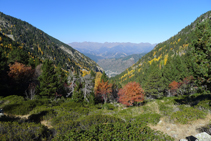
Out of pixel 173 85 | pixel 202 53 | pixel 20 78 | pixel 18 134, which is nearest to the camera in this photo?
pixel 18 134

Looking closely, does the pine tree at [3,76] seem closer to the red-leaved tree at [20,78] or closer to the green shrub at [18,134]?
the red-leaved tree at [20,78]

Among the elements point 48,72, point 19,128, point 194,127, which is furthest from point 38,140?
point 48,72

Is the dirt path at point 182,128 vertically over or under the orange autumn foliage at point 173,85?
over

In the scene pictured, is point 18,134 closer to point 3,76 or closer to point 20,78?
point 3,76

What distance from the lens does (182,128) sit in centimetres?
852

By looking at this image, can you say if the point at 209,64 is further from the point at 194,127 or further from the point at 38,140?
the point at 38,140

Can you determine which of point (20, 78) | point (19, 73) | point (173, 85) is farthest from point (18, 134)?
point (173, 85)

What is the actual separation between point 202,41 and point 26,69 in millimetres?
46758

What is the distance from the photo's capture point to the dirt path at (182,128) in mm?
7741

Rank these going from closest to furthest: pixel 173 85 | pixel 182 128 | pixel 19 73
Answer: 1. pixel 182 128
2. pixel 19 73
3. pixel 173 85

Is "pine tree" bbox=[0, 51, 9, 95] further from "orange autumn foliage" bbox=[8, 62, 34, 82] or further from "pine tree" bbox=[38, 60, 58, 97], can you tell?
"pine tree" bbox=[38, 60, 58, 97]

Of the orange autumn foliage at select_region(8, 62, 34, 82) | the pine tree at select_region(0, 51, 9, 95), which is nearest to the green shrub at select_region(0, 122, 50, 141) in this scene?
the pine tree at select_region(0, 51, 9, 95)

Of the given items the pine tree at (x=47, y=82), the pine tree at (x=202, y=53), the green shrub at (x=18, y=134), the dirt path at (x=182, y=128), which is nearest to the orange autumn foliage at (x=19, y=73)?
the pine tree at (x=47, y=82)

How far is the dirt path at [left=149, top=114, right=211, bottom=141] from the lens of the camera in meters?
7.74
